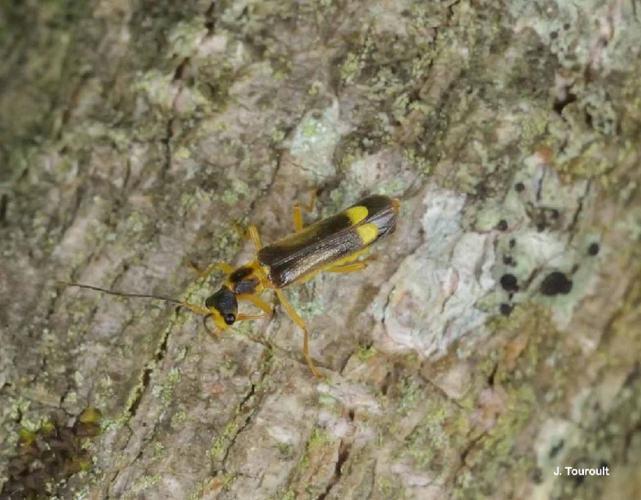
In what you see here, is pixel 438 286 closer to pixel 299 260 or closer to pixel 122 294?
pixel 299 260

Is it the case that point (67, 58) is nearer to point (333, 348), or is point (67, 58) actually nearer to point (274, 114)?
point (274, 114)

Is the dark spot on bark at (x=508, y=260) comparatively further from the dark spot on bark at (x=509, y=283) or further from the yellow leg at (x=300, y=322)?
the yellow leg at (x=300, y=322)

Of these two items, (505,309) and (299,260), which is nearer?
(505,309)

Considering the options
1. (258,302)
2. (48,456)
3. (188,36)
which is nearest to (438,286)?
(258,302)

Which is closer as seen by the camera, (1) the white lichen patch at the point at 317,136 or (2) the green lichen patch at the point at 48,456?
(2) the green lichen patch at the point at 48,456

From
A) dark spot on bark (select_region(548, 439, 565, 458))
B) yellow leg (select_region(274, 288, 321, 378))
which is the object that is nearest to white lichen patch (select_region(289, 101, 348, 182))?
yellow leg (select_region(274, 288, 321, 378))

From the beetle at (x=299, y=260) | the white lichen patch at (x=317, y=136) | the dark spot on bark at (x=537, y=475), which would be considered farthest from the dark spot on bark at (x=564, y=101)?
the dark spot on bark at (x=537, y=475)

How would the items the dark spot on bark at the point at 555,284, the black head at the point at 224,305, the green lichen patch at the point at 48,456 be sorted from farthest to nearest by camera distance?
the dark spot on bark at the point at 555,284 < the black head at the point at 224,305 < the green lichen patch at the point at 48,456
